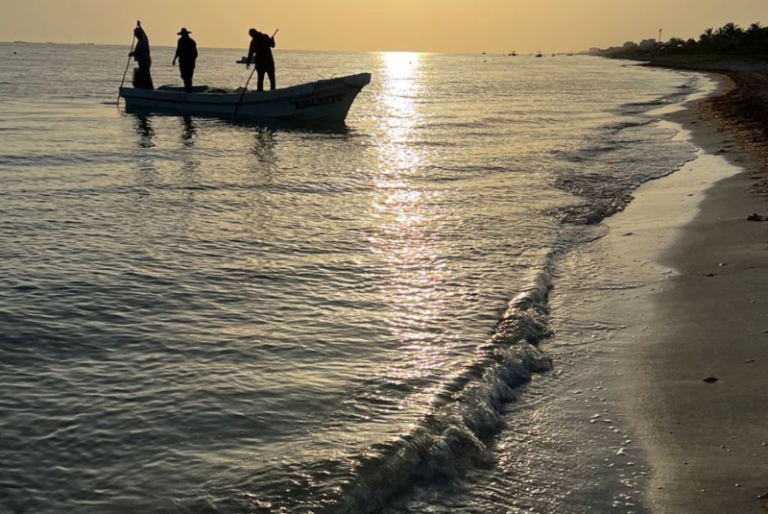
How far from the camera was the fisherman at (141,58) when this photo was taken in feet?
87.9

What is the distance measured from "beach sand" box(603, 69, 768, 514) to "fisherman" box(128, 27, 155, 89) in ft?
66.9

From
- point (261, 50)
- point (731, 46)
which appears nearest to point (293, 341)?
point (261, 50)

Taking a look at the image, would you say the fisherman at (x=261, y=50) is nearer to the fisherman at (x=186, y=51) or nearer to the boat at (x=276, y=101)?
the boat at (x=276, y=101)

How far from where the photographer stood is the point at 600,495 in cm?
409

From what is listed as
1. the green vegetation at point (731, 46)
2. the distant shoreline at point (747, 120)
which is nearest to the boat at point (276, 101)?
the distant shoreline at point (747, 120)

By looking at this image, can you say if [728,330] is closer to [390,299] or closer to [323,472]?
[390,299]

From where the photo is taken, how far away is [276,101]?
25.9 meters

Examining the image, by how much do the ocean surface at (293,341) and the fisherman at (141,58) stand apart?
1251cm

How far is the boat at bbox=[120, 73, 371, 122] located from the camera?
1013 inches

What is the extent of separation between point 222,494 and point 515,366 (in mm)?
2678

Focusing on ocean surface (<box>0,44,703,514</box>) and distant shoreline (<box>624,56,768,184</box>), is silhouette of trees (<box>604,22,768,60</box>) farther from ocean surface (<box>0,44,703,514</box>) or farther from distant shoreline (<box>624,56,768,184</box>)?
ocean surface (<box>0,44,703,514</box>)

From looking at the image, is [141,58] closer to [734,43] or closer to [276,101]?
[276,101]

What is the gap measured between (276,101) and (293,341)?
2066 centimetres

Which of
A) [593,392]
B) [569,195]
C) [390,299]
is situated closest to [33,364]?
[390,299]
